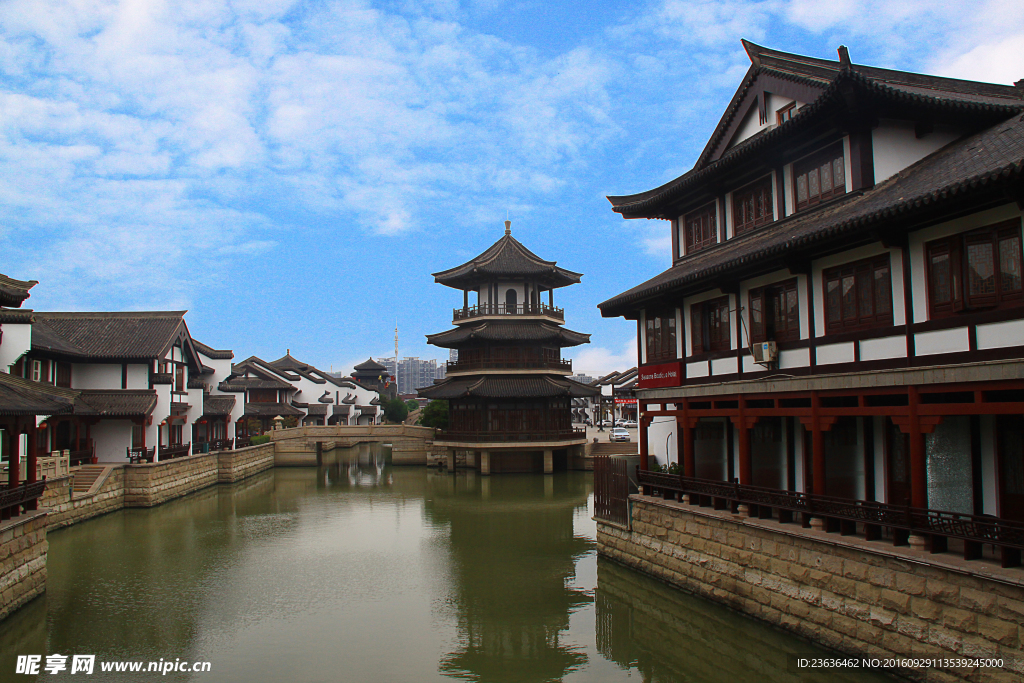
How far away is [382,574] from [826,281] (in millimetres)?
13756

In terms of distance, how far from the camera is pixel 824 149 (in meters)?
14.7

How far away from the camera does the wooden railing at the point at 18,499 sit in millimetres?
14859

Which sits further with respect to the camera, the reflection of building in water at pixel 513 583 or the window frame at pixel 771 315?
the window frame at pixel 771 315

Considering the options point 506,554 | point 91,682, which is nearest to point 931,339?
point 506,554

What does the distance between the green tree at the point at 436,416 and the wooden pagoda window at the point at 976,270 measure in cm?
4286

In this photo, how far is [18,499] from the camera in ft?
50.3

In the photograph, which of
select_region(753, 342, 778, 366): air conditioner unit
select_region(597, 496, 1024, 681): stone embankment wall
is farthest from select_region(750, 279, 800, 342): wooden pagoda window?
select_region(597, 496, 1024, 681): stone embankment wall

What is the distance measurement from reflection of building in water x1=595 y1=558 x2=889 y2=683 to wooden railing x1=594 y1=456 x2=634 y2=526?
7.80ft

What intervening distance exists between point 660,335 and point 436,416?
118ft

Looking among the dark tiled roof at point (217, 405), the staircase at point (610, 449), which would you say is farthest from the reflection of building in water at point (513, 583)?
the dark tiled roof at point (217, 405)

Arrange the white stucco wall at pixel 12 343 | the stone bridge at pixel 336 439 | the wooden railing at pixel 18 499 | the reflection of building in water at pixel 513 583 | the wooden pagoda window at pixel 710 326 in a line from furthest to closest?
the stone bridge at pixel 336 439 → the white stucco wall at pixel 12 343 → the wooden pagoda window at pixel 710 326 → the wooden railing at pixel 18 499 → the reflection of building in water at pixel 513 583

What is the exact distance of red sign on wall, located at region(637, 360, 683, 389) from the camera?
58.7 feet

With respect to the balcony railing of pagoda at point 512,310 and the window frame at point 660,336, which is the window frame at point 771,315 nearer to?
the window frame at point 660,336

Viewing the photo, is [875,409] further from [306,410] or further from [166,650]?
[306,410]
